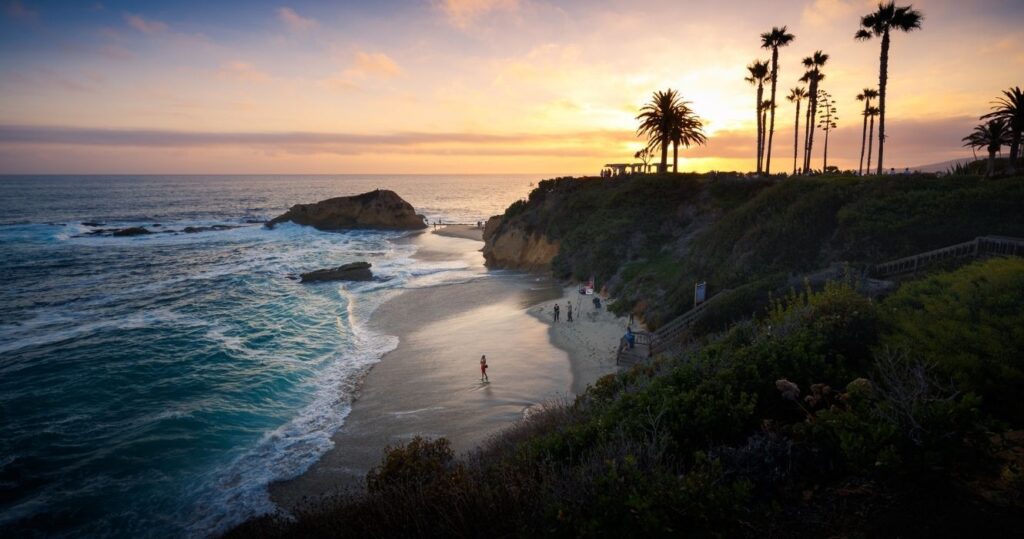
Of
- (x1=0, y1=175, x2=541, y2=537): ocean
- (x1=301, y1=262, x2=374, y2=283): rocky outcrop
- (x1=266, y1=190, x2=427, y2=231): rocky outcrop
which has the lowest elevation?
(x1=0, y1=175, x2=541, y2=537): ocean

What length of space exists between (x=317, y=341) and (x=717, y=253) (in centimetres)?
2263

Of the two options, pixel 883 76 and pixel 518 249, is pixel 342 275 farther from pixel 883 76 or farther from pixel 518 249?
pixel 883 76

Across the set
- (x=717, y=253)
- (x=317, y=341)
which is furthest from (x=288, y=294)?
(x=717, y=253)

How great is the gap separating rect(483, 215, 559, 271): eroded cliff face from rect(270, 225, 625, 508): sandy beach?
982cm

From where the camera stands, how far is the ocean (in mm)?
13383

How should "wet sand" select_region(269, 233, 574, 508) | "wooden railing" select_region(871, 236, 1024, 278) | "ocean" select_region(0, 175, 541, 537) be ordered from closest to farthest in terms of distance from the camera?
1. "ocean" select_region(0, 175, 541, 537)
2. "wet sand" select_region(269, 233, 574, 508)
3. "wooden railing" select_region(871, 236, 1024, 278)

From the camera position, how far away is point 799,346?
9.44 metres

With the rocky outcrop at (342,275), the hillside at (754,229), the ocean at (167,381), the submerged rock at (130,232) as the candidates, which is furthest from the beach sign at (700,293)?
the submerged rock at (130,232)

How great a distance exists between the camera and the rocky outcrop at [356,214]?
8144 cm

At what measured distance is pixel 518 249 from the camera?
48938mm

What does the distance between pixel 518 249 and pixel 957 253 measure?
3508cm

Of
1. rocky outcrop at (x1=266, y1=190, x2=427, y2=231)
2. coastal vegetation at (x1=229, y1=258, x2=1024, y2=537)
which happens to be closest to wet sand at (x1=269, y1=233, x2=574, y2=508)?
coastal vegetation at (x1=229, y1=258, x2=1024, y2=537)

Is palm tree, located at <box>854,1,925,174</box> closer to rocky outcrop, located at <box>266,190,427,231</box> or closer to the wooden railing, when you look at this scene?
the wooden railing

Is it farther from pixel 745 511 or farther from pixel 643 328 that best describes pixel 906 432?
pixel 643 328
